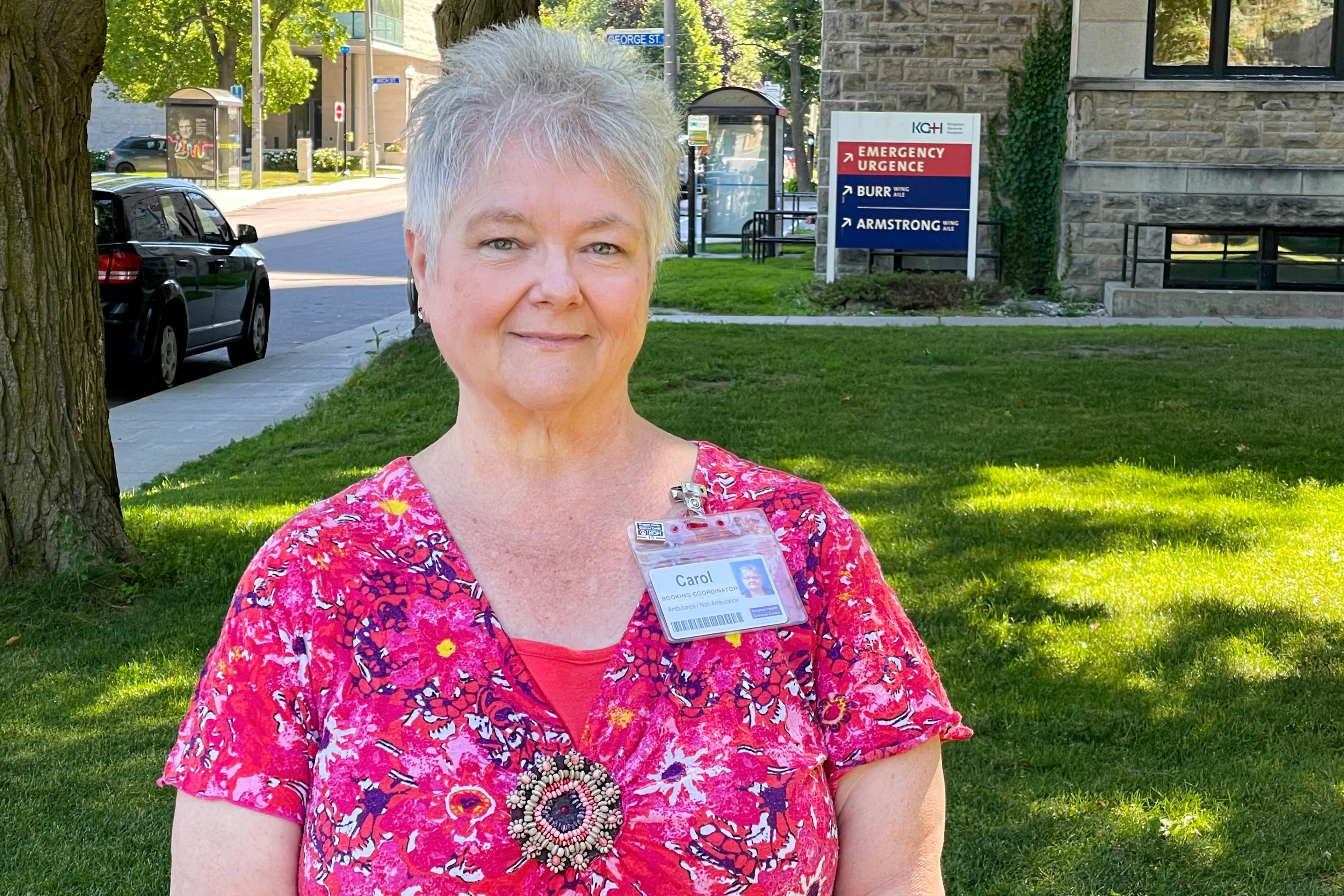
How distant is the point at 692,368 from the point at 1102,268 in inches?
265

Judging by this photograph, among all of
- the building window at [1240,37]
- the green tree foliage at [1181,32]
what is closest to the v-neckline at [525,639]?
the building window at [1240,37]

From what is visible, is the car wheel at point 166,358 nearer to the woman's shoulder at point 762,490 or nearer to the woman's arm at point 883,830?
the woman's shoulder at point 762,490

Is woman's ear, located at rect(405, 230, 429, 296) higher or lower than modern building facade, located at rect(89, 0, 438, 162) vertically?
lower

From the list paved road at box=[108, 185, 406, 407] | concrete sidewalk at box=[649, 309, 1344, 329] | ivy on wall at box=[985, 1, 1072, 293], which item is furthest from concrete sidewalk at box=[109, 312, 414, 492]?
ivy on wall at box=[985, 1, 1072, 293]

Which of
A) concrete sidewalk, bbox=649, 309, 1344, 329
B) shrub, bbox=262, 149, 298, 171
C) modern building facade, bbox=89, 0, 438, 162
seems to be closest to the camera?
concrete sidewalk, bbox=649, 309, 1344, 329

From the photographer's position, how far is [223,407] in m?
12.2

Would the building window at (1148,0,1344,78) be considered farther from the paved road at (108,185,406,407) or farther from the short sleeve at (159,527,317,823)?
the short sleeve at (159,527,317,823)

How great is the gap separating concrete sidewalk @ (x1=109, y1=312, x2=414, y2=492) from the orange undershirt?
760 cm

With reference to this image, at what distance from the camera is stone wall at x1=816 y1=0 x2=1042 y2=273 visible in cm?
1717

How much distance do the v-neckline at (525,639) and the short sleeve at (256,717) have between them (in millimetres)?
220

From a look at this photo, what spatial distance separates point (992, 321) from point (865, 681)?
12.8 m

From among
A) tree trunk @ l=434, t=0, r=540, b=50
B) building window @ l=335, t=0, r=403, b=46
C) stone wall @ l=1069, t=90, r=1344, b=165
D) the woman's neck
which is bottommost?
the woman's neck

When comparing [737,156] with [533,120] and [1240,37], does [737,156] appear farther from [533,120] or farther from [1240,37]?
[533,120]

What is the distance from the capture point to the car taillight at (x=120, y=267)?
40.5 feet
